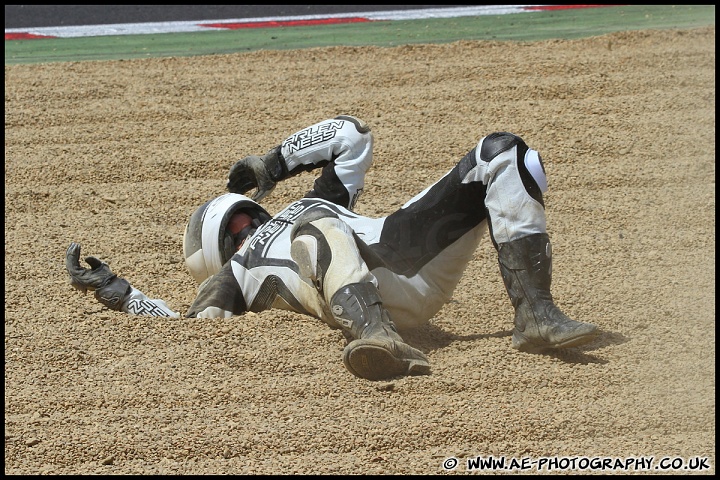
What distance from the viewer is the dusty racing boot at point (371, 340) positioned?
3004 mm

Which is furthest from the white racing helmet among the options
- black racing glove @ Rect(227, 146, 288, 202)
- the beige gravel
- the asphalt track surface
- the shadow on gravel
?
the asphalt track surface

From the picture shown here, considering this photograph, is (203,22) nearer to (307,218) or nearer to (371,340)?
(307,218)

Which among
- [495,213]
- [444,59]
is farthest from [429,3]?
[495,213]

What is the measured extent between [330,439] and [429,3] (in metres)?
6.06

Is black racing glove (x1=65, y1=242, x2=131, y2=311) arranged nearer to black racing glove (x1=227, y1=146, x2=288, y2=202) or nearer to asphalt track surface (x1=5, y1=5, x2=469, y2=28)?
black racing glove (x1=227, y1=146, x2=288, y2=202)

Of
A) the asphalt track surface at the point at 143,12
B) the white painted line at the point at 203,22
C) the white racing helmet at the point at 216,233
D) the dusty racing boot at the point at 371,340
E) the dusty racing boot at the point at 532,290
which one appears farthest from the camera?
the asphalt track surface at the point at 143,12

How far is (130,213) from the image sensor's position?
4.81 meters

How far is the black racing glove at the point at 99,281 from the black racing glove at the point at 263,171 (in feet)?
1.83

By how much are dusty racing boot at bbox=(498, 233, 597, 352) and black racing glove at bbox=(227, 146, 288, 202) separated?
0.97 metres

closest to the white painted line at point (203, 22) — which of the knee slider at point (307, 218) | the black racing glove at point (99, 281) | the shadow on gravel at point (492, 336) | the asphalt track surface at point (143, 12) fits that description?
the asphalt track surface at point (143, 12)

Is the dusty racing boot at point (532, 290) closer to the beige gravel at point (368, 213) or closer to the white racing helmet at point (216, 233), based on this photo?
the beige gravel at point (368, 213)

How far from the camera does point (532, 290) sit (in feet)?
10.6

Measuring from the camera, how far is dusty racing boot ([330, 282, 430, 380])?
3004 mm

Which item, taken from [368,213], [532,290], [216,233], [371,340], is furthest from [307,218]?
[368,213]
